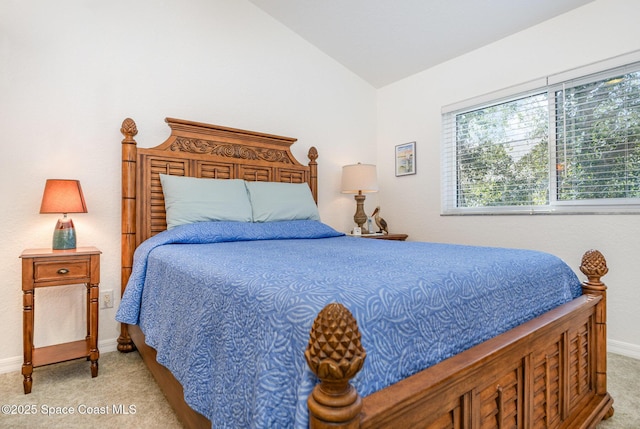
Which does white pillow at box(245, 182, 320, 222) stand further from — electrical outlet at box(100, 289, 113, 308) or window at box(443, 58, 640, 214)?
window at box(443, 58, 640, 214)

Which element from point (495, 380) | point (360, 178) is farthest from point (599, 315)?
point (360, 178)

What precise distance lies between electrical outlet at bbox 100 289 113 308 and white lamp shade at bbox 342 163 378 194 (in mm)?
2187

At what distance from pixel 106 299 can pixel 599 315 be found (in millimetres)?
2877

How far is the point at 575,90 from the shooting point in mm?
2535

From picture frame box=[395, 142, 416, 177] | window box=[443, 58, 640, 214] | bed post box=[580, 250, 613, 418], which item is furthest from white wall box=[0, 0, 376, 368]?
bed post box=[580, 250, 613, 418]

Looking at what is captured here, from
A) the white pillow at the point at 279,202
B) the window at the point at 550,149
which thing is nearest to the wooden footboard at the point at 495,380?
the window at the point at 550,149

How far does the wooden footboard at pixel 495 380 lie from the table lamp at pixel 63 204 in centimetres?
200

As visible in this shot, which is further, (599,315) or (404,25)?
(404,25)

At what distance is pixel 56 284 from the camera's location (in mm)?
1907

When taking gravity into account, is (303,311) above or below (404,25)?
below

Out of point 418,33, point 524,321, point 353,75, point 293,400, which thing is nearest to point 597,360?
point 524,321

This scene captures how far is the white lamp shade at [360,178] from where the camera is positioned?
11.1 feet

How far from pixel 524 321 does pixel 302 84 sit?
2893mm

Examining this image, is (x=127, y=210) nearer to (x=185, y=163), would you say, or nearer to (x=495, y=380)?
(x=185, y=163)
